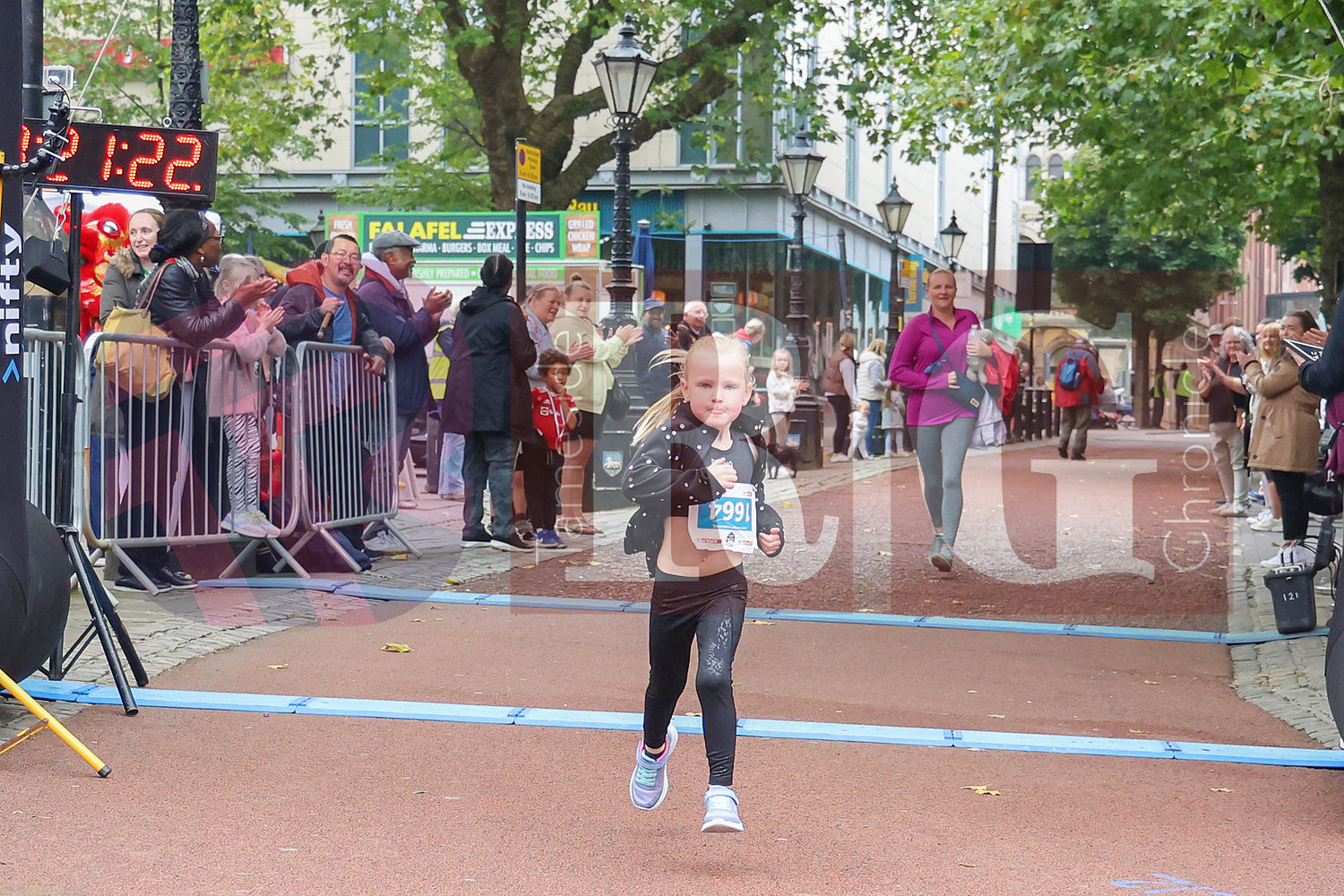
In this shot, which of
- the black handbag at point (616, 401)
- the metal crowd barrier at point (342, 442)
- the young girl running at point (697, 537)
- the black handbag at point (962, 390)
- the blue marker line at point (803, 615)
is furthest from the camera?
the black handbag at point (616, 401)

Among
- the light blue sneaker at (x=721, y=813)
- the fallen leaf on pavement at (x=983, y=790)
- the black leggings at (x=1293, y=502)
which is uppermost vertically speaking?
the black leggings at (x=1293, y=502)

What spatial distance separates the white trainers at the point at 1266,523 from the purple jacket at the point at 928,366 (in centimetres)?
493

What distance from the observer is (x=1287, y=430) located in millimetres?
10891

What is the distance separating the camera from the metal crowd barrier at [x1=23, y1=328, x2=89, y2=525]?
732cm

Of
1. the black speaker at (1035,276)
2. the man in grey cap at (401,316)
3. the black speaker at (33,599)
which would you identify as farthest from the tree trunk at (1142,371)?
the black speaker at (33,599)

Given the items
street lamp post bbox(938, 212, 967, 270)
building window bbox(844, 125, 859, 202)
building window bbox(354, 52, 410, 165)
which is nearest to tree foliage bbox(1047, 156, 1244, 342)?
building window bbox(844, 125, 859, 202)

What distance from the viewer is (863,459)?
77.4 ft

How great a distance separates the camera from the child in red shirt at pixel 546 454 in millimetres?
11141

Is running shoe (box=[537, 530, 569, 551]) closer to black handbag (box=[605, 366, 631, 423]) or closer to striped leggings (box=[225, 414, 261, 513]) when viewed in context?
black handbag (box=[605, 366, 631, 423])

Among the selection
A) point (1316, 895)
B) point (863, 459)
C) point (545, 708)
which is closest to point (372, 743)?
point (545, 708)

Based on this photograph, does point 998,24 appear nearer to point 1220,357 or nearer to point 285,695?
point 1220,357

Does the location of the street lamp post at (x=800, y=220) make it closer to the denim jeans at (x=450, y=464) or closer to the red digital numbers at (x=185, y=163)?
the denim jeans at (x=450, y=464)

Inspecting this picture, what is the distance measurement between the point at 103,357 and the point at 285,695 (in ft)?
8.55

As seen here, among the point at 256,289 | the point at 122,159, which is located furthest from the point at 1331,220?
the point at 122,159
